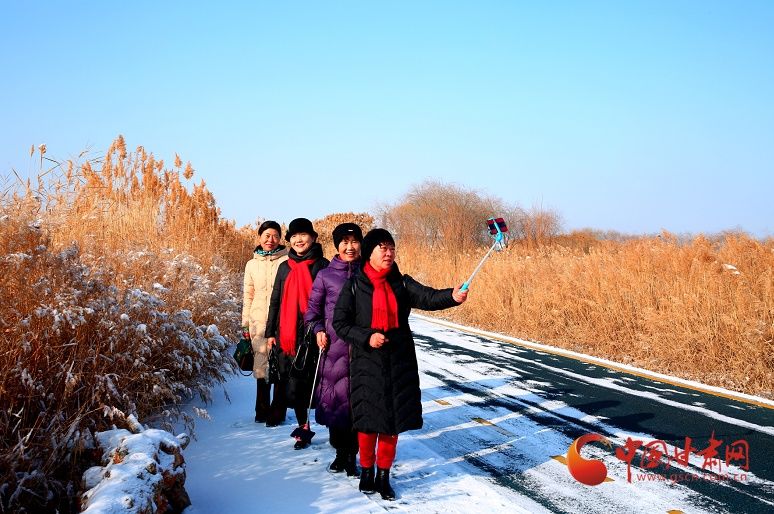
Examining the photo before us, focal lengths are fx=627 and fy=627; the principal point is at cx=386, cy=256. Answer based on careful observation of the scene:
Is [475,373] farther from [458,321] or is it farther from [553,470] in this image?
[458,321]

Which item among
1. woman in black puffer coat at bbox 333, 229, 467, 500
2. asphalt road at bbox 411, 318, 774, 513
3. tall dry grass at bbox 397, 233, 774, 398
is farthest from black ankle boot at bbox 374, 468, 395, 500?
tall dry grass at bbox 397, 233, 774, 398

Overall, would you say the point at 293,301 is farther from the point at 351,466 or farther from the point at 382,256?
the point at 351,466

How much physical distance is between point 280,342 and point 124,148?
6.65 metres

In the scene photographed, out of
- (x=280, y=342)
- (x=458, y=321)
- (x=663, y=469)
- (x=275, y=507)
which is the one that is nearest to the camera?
(x=275, y=507)

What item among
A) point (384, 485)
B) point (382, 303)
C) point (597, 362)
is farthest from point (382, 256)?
point (597, 362)

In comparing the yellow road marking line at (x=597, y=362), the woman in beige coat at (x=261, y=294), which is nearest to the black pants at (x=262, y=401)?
the woman in beige coat at (x=261, y=294)

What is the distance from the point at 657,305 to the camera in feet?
33.1

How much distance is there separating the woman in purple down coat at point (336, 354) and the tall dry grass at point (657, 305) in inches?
208

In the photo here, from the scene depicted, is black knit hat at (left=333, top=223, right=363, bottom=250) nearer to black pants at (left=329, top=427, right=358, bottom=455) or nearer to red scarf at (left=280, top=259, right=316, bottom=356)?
red scarf at (left=280, top=259, right=316, bottom=356)

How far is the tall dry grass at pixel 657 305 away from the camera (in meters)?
8.23

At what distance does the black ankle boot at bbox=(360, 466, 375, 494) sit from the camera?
4.41 m

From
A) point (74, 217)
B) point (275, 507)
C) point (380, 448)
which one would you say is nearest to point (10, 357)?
point (275, 507)

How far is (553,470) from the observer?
4.77 m

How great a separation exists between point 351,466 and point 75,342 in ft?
7.12
